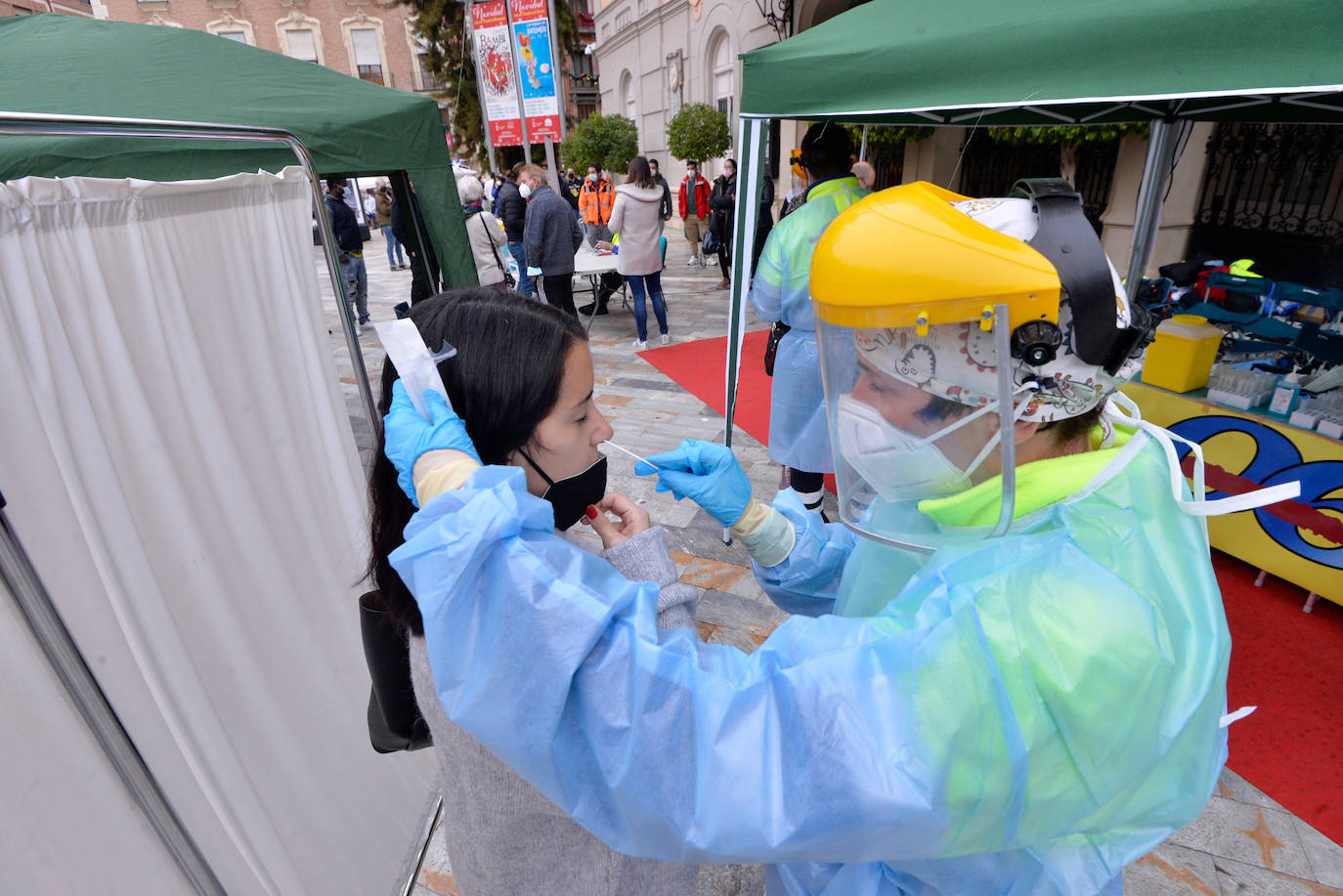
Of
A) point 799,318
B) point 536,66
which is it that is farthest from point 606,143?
point 799,318

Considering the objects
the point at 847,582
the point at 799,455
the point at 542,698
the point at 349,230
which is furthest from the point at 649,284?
the point at 542,698

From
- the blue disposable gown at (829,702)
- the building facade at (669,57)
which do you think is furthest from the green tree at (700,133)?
the blue disposable gown at (829,702)

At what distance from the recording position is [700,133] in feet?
42.7

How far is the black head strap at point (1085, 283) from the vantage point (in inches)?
32.7

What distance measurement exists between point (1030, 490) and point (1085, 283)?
27 centimetres

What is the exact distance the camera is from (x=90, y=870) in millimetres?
1202

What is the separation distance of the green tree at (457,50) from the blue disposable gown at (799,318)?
26671 millimetres

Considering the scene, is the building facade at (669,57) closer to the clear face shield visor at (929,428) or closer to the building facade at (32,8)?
the building facade at (32,8)

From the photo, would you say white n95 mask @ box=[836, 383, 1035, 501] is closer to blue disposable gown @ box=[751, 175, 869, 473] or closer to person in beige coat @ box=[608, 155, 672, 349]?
blue disposable gown @ box=[751, 175, 869, 473]

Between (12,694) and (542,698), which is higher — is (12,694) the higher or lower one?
the lower one

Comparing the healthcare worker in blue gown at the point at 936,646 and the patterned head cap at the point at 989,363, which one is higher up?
the patterned head cap at the point at 989,363

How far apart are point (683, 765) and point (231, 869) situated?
1461mm

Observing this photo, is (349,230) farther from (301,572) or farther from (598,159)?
(598,159)

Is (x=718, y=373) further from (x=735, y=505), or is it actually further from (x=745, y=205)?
(x=735, y=505)
